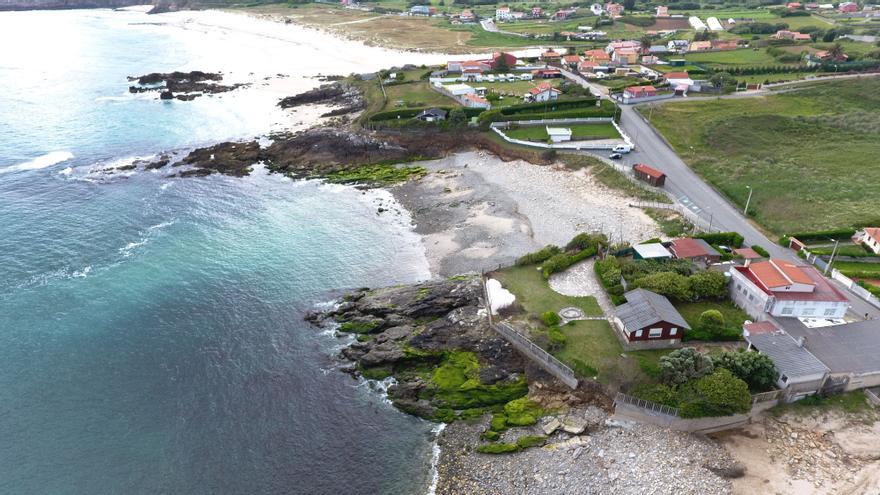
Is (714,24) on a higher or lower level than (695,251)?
higher

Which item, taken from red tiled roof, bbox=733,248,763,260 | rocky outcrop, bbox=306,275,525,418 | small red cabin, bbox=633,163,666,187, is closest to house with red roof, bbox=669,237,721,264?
red tiled roof, bbox=733,248,763,260

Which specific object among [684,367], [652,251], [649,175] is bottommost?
[684,367]

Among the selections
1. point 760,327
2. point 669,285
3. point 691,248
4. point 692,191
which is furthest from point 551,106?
point 760,327

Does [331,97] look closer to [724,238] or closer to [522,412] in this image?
[724,238]

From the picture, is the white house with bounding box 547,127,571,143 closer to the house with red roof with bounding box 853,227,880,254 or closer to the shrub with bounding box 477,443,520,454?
the house with red roof with bounding box 853,227,880,254

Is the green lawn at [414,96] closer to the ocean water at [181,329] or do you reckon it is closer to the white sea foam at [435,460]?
the ocean water at [181,329]

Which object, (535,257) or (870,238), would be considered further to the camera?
(535,257)

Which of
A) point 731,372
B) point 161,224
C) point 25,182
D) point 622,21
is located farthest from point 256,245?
point 622,21
